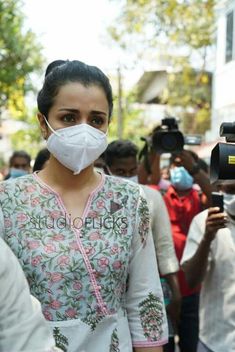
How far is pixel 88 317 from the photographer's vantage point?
198cm

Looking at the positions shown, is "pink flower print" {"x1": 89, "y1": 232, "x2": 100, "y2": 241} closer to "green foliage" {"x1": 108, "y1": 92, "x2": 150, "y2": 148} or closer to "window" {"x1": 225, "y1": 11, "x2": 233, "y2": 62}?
"window" {"x1": 225, "y1": 11, "x2": 233, "y2": 62}

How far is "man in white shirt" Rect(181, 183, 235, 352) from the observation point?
2.88 meters

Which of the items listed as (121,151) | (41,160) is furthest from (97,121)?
(41,160)

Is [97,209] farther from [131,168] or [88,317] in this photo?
[131,168]

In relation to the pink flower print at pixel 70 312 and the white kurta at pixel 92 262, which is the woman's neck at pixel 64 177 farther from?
the pink flower print at pixel 70 312

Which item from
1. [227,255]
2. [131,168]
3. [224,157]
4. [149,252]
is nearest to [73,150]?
[149,252]

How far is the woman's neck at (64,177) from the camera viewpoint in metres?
2.13

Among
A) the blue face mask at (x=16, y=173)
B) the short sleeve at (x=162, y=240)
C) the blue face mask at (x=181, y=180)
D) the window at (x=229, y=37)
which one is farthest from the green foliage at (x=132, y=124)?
the short sleeve at (x=162, y=240)

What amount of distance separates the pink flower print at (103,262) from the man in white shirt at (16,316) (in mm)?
647

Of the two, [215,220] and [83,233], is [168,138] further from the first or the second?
[83,233]

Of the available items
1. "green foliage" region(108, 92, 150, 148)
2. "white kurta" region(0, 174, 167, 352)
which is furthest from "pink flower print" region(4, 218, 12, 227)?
"green foliage" region(108, 92, 150, 148)

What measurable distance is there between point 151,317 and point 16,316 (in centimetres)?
92

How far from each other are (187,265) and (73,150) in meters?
1.34

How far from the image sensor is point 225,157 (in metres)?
2.34
